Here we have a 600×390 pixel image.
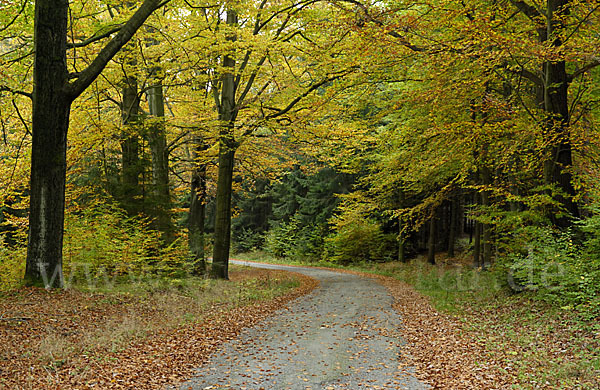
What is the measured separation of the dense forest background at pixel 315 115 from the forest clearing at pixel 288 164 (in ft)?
0.25

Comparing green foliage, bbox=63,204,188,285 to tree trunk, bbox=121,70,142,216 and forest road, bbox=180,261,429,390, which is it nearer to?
tree trunk, bbox=121,70,142,216

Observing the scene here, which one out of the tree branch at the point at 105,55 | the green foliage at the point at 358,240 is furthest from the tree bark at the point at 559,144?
the green foliage at the point at 358,240

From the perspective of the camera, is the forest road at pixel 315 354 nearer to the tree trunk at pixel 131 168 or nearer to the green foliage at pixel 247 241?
the tree trunk at pixel 131 168

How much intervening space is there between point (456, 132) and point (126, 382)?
9.88m

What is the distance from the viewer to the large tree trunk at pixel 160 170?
13.5 m

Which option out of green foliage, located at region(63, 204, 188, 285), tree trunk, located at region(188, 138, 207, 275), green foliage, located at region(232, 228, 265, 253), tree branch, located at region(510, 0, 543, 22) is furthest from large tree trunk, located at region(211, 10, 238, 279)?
green foliage, located at region(232, 228, 265, 253)

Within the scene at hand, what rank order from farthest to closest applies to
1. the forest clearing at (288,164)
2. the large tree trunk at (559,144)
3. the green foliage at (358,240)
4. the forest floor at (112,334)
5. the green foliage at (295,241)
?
1. the green foliage at (295,241)
2. the green foliage at (358,240)
3. the large tree trunk at (559,144)
4. the forest clearing at (288,164)
5. the forest floor at (112,334)

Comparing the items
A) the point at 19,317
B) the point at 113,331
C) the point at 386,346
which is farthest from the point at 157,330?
the point at 386,346

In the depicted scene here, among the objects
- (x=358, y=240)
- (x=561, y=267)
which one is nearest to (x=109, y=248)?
(x=561, y=267)

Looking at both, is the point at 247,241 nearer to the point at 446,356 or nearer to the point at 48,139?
the point at 48,139

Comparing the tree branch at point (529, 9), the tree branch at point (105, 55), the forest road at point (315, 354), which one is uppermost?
the tree branch at point (529, 9)

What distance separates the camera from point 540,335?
7.71 metres

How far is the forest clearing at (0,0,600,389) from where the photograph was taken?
6.91 meters

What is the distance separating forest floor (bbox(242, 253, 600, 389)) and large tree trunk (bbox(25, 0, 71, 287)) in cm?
749
